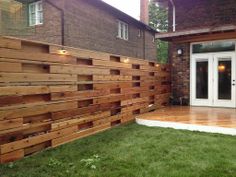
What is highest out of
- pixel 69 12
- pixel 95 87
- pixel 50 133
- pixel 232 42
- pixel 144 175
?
pixel 69 12

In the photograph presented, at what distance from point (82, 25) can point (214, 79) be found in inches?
285

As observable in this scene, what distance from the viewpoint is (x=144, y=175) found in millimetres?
3705

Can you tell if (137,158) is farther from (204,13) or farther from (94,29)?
(94,29)

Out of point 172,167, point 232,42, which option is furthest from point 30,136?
point 232,42

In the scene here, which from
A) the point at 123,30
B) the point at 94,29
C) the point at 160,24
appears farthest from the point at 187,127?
the point at 160,24

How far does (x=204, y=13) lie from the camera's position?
10703 mm

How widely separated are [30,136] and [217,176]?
3.06 meters

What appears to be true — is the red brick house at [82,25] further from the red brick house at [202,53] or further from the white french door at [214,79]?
the white french door at [214,79]

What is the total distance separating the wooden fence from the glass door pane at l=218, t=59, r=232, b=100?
405cm

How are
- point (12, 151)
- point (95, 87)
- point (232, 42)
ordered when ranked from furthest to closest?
point (232, 42) → point (95, 87) → point (12, 151)

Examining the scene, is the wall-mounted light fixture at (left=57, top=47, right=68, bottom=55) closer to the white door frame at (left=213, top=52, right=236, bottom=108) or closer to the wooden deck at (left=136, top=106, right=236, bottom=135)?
the wooden deck at (left=136, top=106, right=236, bottom=135)

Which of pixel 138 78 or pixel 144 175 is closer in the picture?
pixel 144 175

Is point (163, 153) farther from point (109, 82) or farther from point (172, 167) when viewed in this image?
point (109, 82)

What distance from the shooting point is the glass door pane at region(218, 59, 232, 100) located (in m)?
9.95
